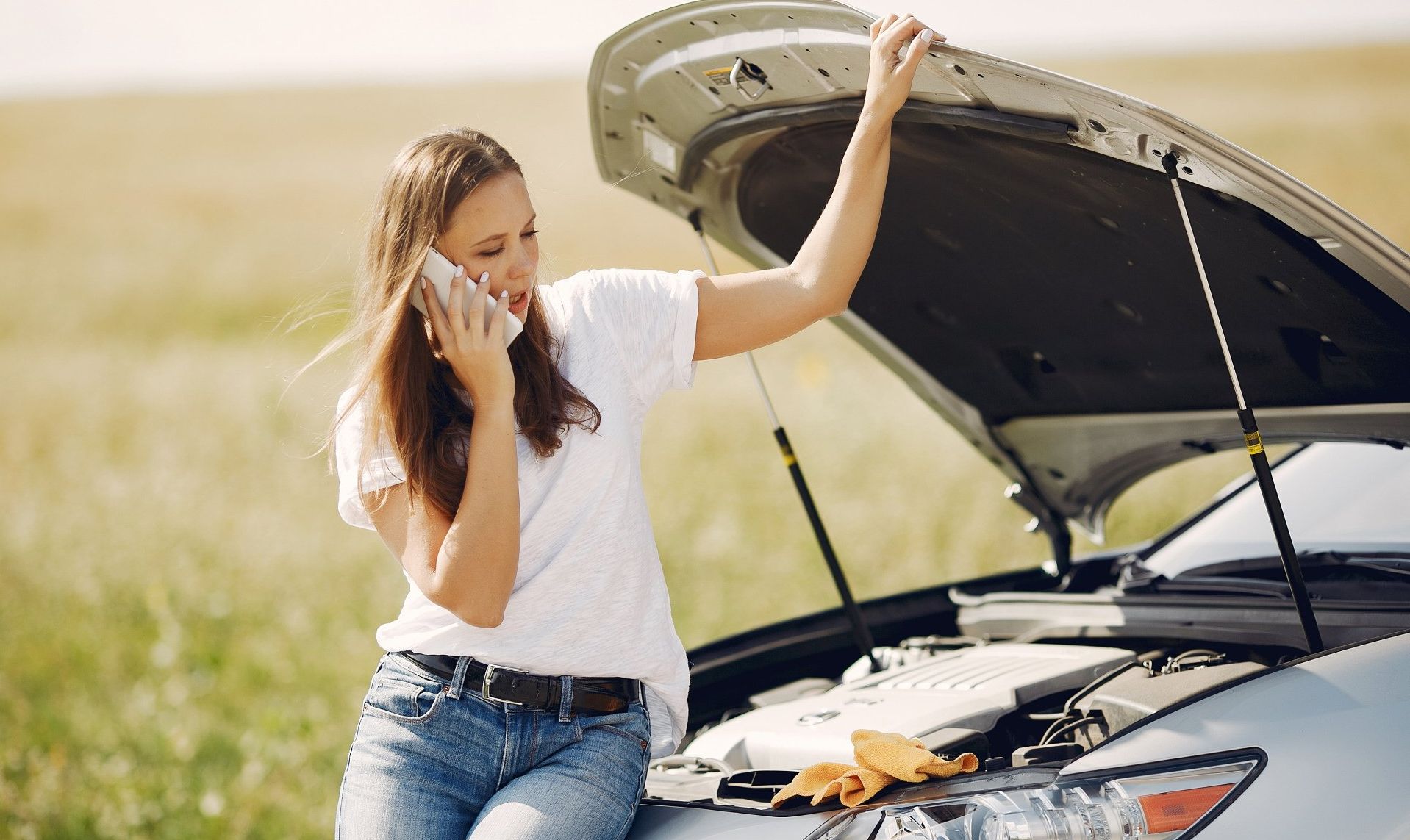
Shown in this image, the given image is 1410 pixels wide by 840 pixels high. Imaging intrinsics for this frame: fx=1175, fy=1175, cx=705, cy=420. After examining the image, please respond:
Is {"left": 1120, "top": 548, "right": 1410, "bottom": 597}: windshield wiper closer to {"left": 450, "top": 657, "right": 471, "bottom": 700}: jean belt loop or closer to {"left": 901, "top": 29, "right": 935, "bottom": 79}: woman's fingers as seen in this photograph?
{"left": 901, "top": 29, "right": 935, "bottom": 79}: woman's fingers

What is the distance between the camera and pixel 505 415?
7.04 feet

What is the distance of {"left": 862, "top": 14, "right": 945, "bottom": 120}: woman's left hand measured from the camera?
6.90 feet

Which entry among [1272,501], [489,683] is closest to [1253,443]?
[1272,501]

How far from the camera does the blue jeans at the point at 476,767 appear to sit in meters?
2.08

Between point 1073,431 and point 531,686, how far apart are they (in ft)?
6.62

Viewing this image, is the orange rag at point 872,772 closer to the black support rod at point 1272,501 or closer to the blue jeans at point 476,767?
the blue jeans at point 476,767

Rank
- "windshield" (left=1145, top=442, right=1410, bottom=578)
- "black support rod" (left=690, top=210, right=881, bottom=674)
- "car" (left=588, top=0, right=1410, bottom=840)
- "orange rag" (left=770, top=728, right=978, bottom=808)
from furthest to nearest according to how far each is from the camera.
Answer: "black support rod" (left=690, top=210, right=881, bottom=674), "windshield" (left=1145, top=442, right=1410, bottom=578), "orange rag" (left=770, top=728, right=978, bottom=808), "car" (left=588, top=0, right=1410, bottom=840)

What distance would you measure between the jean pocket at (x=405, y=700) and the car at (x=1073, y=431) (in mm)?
470

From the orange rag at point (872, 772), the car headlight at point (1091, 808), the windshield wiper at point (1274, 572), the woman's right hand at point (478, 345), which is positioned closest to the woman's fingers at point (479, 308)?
the woman's right hand at point (478, 345)

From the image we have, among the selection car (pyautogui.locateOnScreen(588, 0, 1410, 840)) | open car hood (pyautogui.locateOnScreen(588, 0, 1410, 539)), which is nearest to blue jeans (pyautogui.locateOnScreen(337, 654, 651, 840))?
car (pyautogui.locateOnScreen(588, 0, 1410, 840))

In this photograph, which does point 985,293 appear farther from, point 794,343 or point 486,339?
point 794,343

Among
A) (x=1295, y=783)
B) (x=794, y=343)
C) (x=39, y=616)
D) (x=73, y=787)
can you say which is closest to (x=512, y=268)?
(x=1295, y=783)

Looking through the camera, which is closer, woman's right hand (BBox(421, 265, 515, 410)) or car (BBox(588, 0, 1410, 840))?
car (BBox(588, 0, 1410, 840))

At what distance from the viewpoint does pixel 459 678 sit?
221cm
